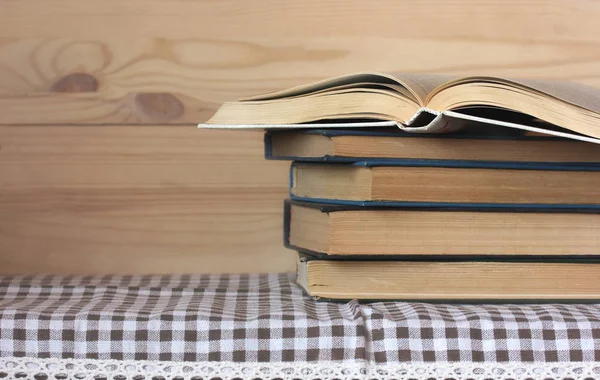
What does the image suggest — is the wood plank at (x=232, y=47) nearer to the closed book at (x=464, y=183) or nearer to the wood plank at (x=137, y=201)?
the wood plank at (x=137, y=201)

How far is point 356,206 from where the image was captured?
0.64 m

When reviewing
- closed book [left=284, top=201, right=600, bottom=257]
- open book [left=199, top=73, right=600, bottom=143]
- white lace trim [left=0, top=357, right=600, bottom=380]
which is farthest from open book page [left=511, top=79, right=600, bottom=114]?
white lace trim [left=0, top=357, right=600, bottom=380]

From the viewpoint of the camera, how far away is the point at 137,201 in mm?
923

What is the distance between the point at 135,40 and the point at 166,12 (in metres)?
0.05

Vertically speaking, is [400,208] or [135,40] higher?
[135,40]

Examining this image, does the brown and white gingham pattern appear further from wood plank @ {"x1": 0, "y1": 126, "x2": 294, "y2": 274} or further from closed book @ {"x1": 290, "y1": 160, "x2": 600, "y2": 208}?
wood plank @ {"x1": 0, "y1": 126, "x2": 294, "y2": 274}

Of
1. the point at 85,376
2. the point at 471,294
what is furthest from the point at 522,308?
the point at 85,376

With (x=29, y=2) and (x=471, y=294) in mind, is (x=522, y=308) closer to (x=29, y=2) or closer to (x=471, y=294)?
(x=471, y=294)

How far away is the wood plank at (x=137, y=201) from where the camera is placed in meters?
0.91

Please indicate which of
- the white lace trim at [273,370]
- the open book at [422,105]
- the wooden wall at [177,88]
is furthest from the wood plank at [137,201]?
the white lace trim at [273,370]

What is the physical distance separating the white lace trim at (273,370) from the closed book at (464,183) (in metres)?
0.14

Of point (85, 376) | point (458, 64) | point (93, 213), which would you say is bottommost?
point (85, 376)

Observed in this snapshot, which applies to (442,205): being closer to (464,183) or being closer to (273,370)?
(464,183)

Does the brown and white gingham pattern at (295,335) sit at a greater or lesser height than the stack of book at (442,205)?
lesser
